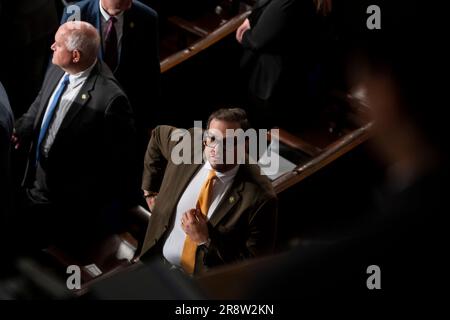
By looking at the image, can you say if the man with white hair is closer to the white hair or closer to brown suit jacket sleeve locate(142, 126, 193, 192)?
the white hair

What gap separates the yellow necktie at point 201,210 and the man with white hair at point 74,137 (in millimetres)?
498

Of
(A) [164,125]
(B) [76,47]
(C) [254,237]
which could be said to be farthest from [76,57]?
(C) [254,237]

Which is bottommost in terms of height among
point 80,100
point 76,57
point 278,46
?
point 80,100

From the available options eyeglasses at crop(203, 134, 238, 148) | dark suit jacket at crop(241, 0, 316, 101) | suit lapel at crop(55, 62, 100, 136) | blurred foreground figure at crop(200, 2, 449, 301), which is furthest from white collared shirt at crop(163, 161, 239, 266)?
blurred foreground figure at crop(200, 2, 449, 301)

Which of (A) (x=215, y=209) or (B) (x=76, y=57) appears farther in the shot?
(B) (x=76, y=57)

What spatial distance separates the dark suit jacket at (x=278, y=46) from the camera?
11.7 ft

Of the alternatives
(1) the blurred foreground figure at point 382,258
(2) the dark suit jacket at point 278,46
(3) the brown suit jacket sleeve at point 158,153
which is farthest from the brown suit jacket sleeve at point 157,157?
(1) the blurred foreground figure at point 382,258

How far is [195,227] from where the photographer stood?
2.59 metres

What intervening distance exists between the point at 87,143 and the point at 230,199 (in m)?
0.71

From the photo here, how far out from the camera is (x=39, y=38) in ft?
12.6

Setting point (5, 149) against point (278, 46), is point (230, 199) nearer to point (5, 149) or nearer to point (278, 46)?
point (5, 149)

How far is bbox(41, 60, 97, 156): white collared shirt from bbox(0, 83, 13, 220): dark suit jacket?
0.87 ft
